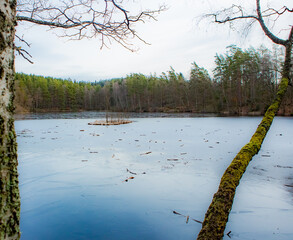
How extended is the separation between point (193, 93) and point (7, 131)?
5376 centimetres

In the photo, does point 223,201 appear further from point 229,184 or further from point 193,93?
point 193,93

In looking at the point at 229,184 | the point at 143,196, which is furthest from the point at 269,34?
the point at 143,196

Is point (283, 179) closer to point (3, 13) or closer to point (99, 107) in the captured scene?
point (3, 13)

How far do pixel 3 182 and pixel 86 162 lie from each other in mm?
6476

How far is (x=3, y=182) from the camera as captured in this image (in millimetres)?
1065

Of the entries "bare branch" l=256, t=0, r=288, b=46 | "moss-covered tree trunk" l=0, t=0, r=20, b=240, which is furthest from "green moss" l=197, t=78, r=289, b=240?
"bare branch" l=256, t=0, r=288, b=46

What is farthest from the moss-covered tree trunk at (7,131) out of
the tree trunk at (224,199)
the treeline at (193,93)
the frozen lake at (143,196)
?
the treeline at (193,93)

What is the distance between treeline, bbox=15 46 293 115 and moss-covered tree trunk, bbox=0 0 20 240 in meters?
21.5

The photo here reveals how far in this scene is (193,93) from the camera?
53.1 meters

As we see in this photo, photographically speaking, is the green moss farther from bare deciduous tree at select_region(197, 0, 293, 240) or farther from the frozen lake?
the frozen lake

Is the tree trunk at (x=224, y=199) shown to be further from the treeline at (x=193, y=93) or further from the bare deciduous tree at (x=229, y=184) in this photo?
the treeline at (x=193, y=93)

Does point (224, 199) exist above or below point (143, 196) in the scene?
above

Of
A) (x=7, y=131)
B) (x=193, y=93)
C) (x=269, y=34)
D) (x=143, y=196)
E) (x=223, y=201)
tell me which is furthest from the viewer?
(x=193, y=93)

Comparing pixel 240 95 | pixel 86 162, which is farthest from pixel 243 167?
pixel 240 95
